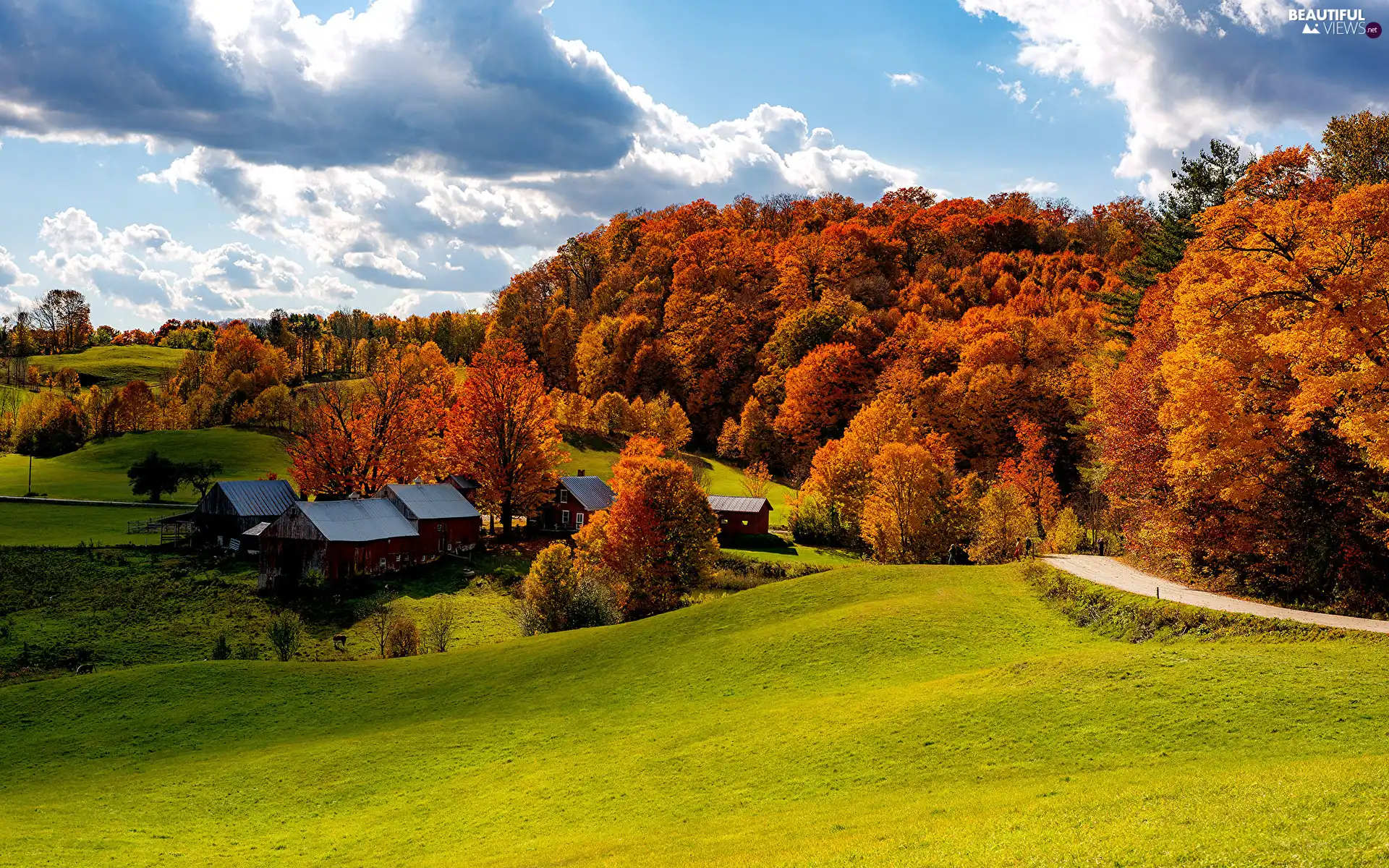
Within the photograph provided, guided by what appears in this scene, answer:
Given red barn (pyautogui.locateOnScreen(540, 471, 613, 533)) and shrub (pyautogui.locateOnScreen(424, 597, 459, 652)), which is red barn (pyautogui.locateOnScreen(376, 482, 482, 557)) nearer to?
red barn (pyautogui.locateOnScreen(540, 471, 613, 533))

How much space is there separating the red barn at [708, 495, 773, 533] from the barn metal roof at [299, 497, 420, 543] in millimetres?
26778

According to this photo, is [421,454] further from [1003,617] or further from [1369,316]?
[1369,316]

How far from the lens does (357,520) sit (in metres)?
63.7

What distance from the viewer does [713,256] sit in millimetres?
144500

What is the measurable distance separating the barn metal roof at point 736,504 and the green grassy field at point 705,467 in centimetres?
655

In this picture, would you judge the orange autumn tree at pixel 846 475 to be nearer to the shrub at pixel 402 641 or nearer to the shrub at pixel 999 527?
the shrub at pixel 999 527

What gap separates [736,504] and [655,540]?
1026 inches

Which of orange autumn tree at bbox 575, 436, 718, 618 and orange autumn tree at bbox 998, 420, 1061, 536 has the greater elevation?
orange autumn tree at bbox 998, 420, 1061, 536

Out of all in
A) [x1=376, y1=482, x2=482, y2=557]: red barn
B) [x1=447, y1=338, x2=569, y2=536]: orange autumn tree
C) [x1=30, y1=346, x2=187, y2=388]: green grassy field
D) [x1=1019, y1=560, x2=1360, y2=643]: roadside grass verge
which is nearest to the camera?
[x1=1019, y1=560, x2=1360, y2=643]: roadside grass verge

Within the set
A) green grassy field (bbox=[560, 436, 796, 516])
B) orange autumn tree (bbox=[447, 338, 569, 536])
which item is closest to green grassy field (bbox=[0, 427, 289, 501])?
green grassy field (bbox=[560, 436, 796, 516])

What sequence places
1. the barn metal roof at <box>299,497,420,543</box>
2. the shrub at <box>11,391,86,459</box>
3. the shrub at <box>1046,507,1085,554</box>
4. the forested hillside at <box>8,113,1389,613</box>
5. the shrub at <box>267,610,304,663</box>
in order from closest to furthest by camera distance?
the forested hillside at <box>8,113,1389,613</box>, the shrub at <box>267,610,304,663</box>, the shrub at <box>1046,507,1085,554</box>, the barn metal roof at <box>299,497,420,543</box>, the shrub at <box>11,391,86,459</box>

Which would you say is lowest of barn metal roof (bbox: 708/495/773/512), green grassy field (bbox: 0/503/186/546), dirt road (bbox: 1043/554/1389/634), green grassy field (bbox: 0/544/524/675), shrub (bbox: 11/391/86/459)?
green grassy field (bbox: 0/544/524/675)

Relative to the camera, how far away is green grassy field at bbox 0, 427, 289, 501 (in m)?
98.2

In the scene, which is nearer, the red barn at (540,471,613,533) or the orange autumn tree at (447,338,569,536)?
the orange autumn tree at (447,338,569,536)
